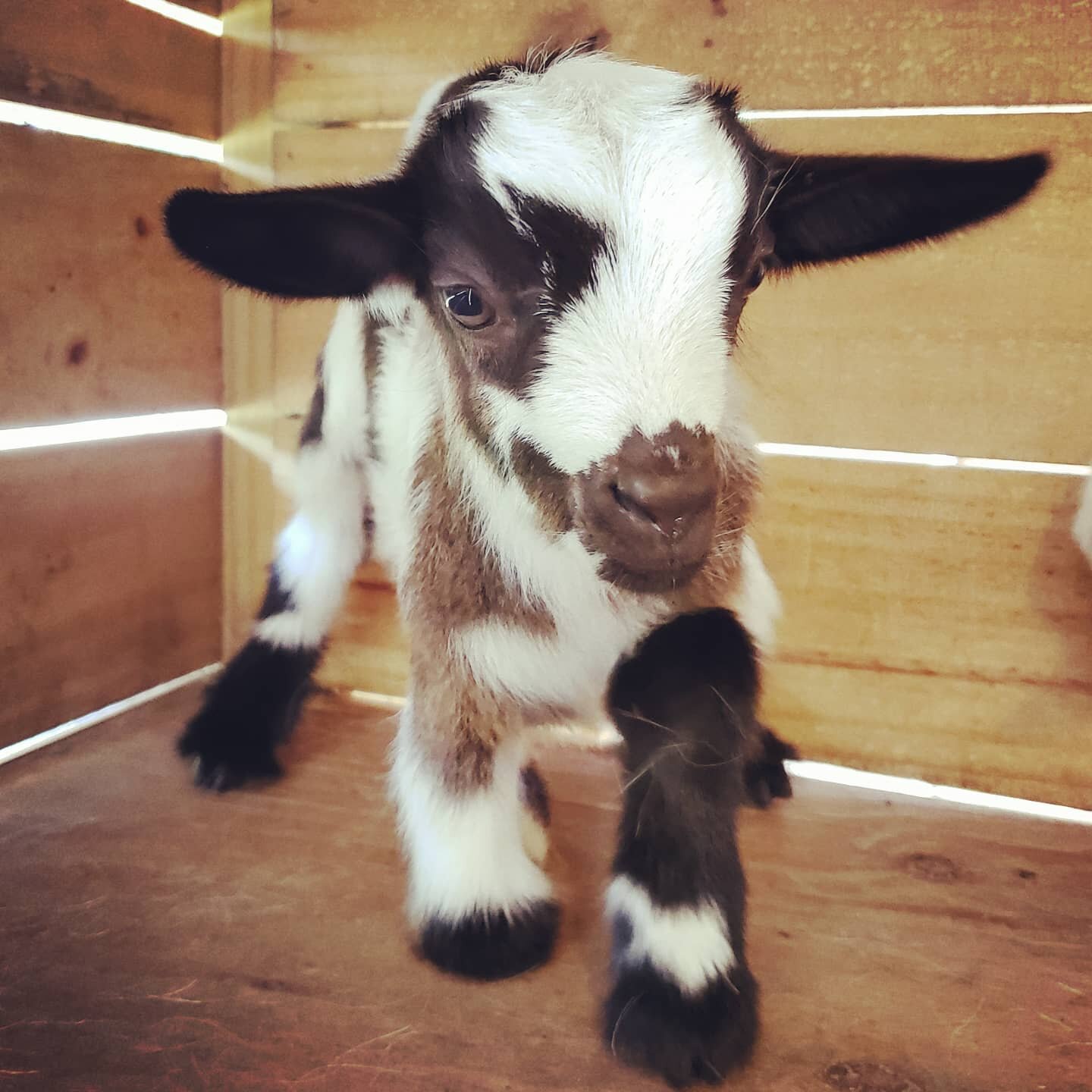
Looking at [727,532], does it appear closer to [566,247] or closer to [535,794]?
[566,247]

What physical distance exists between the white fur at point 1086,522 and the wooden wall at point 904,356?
0.02 metres

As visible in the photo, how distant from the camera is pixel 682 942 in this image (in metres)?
0.90

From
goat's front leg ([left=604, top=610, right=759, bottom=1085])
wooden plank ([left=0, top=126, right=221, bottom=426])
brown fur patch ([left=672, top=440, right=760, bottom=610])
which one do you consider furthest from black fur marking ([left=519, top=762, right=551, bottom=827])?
wooden plank ([left=0, top=126, right=221, bottom=426])

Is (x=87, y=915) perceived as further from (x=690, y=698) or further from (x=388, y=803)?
(x=690, y=698)

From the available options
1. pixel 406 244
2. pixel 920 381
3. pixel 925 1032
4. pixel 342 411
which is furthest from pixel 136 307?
pixel 925 1032

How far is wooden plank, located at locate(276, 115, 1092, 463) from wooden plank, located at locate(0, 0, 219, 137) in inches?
39.2

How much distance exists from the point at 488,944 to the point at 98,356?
43.4 inches

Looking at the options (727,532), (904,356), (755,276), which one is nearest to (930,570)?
(904,356)

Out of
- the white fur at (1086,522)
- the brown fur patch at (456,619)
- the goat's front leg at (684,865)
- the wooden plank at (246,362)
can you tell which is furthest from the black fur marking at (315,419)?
the white fur at (1086,522)

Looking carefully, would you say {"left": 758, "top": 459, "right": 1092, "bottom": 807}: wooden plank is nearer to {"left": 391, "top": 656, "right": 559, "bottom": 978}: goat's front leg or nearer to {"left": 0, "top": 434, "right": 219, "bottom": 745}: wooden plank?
{"left": 391, "top": 656, "right": 559, "bottom": 978}: goat's front leg

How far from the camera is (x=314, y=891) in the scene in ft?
3.78

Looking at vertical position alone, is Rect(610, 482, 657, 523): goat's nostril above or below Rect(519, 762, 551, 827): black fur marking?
above

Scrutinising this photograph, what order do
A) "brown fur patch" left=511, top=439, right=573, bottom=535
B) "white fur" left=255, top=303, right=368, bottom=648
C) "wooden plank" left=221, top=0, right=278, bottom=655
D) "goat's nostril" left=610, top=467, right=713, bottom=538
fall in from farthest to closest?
1. "wooden plank" left=221, top=0, right=278, bottom=655
2. "white fur" left=255, top=303, right=368, bottom=648
3. "brown fur patch" left=511, top=439, right=573, bottom=535
4. "goat's nostril" left=610, top=467, right=713, bottom=538

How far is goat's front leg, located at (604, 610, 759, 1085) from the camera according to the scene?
0.88m
